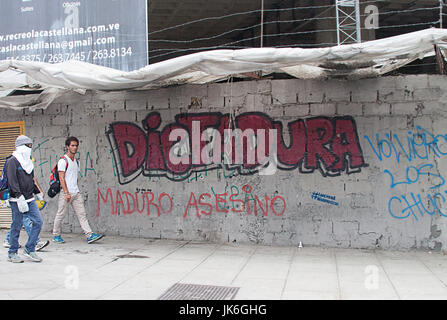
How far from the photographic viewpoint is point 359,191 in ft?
23.0

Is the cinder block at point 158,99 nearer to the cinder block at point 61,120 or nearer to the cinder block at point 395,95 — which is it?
the cinder block at point 61,120

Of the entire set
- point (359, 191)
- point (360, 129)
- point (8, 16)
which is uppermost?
point (8, 16)

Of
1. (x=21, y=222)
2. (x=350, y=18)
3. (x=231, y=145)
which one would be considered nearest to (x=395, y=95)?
(x=231, y=145)

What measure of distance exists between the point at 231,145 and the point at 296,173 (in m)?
1.19

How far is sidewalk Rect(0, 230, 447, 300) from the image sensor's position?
4848 millimetres

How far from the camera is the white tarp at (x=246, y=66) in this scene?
5691 mm

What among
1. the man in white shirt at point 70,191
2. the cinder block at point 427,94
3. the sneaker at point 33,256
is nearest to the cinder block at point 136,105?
the man in white shirt at point 70,191

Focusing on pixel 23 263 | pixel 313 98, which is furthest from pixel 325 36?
pixel 23 263

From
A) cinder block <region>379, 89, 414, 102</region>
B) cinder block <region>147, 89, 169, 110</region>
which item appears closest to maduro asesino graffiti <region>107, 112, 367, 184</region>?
cinder block <region>147, 89, 169, 110</region>

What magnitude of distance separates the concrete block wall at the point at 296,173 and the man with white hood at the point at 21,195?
6.50 ft

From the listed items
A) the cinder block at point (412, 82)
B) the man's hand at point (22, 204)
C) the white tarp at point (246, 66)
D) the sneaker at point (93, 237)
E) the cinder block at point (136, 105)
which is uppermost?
the white tarp at point (246, 66)

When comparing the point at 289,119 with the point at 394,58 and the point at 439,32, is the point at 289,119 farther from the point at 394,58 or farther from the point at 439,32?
the point at 439,32

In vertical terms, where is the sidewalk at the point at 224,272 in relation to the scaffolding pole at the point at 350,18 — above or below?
below

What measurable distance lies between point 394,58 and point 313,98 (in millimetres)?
1446
